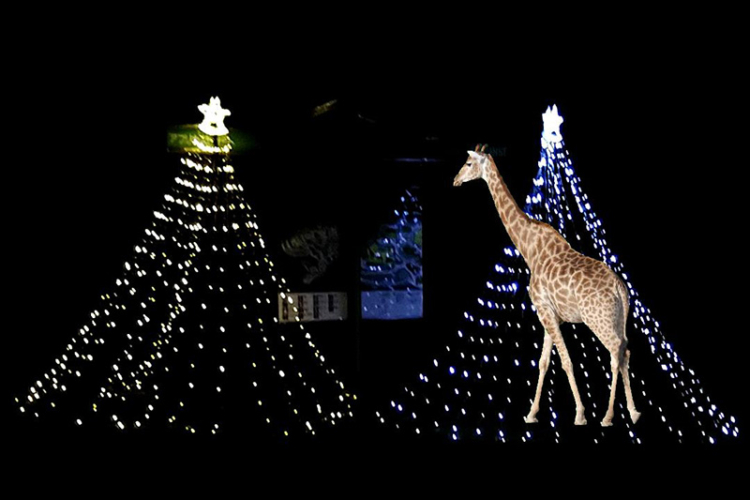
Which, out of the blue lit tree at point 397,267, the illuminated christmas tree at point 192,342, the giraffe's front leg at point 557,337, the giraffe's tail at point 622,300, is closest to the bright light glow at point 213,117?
the illuminated christmas tree at point 192,342

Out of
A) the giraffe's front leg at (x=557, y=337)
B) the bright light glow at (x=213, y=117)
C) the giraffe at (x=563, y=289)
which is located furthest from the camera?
the bright light glow at (x=213, y=117)

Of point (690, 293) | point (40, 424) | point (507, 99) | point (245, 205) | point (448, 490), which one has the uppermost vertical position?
point (507, 99)

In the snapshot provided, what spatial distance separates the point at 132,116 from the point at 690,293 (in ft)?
11.8

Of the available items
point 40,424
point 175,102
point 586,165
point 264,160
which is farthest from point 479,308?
point 40,424

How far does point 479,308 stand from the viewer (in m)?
5.23

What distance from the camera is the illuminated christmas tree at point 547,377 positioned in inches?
164

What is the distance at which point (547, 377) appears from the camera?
190 inches

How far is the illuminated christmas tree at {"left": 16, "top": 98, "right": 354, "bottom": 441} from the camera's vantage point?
4.32 m

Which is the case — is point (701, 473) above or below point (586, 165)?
below

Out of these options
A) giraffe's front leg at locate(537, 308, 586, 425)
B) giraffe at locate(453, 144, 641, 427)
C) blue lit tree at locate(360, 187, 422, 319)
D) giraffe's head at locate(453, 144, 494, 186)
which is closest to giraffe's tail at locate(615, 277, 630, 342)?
giraffe at locate(453, 144, 641, 427)

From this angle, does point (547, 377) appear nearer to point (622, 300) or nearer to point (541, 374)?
point (541, 374)

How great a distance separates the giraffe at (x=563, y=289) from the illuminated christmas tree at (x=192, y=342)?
1208mm

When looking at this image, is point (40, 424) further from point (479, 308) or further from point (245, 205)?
point (479, 308)

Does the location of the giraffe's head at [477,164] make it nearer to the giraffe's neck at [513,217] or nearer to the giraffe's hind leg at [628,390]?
the giraffe's neck at [513,217]
